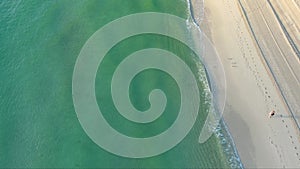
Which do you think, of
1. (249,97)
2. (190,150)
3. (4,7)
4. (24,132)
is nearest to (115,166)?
(190,150)

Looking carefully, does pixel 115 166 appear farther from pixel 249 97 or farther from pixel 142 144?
pixel 249 97

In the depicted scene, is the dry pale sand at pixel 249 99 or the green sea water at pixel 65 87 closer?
the dry pale sand at pixel 249 99

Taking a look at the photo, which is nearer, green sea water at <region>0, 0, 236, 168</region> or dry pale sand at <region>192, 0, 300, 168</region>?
dry pale sand at <region>192, 0, 300, 168</region>

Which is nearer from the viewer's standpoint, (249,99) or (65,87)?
(249,99)

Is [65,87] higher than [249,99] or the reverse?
the reverse
